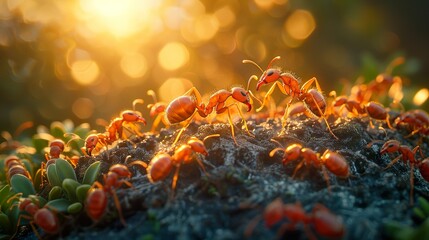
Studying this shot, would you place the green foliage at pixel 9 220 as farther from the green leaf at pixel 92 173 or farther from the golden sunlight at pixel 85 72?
the golden sunlight at pixel 85 72

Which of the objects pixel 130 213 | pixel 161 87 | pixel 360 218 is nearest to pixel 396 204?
pixel 360 218

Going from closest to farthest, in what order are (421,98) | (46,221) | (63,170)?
1. (46,221)
2. (63,170)
3. (421,98)

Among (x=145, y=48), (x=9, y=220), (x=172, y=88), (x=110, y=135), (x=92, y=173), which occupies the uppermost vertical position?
(x=145, y=48)

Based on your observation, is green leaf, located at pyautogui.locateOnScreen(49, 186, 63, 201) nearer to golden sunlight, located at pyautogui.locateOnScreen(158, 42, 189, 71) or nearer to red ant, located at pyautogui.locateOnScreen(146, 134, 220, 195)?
red ant, located at pyautogui.locateOnScreen(146, 134, 220, 195)

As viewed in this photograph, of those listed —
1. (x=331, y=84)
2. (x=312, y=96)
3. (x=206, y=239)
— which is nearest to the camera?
(x=206, y=239)

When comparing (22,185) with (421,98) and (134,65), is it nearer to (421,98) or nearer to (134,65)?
(421,98)

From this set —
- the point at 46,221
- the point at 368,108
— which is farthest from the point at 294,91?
the point at 46,221

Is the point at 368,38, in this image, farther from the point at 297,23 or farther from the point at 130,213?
the point at 130,213
